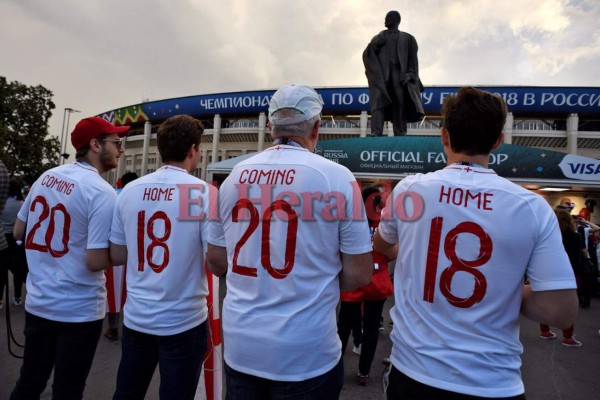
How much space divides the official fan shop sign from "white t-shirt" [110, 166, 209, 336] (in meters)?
7.85

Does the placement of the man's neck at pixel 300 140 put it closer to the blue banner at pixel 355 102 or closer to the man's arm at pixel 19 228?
the man's arm at pixel 19 228

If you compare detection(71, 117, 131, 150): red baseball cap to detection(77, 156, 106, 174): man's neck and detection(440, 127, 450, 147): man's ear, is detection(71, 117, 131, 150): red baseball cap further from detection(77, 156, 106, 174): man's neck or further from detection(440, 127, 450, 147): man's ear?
detection(440, 127, 450, 147): man's ear

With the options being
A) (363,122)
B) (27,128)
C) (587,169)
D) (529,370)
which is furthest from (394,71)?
(27,128)

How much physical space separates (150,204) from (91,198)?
445mm

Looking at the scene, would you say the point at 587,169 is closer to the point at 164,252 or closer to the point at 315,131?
the point at 315,131

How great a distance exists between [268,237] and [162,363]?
3.35 ft

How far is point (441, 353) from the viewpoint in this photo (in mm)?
1276

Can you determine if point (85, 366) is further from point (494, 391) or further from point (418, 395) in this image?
point (494, 391)

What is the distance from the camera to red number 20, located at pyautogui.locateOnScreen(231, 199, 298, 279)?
1355 millimetres

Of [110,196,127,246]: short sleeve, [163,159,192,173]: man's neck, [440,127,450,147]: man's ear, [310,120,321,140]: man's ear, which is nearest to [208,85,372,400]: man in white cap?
[310,120,321,140]: man's ear

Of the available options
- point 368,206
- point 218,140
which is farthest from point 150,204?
point 218,140

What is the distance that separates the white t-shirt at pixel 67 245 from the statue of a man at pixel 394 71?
19.3 feet

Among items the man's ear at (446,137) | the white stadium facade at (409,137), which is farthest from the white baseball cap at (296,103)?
the white stadium facade at (409,137)

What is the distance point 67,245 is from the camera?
2.04 m
